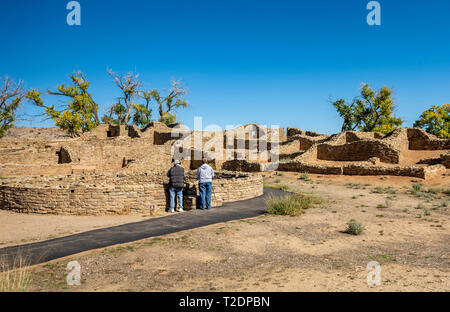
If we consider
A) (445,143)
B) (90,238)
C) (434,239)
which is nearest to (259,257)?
(90,238)

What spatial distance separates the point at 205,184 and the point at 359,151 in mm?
17408

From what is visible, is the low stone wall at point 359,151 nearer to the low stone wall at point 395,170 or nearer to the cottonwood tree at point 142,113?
the low stone wall at point 395,170

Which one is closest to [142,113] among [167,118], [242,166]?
[167,118]

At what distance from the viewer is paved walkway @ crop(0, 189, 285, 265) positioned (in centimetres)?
570

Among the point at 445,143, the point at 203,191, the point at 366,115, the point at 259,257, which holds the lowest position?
the point at 259,257

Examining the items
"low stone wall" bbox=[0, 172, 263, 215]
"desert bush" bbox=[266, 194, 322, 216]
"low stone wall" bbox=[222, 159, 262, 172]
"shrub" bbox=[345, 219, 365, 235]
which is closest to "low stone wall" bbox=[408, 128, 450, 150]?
"low stone wall" bbox=[222, 159, 262, 172]

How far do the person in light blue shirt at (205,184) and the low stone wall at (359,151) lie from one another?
54.2 ft

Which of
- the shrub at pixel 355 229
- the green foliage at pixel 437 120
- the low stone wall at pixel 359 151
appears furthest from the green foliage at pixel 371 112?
the shrub at pixel 355 229

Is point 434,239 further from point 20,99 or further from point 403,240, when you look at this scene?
point 20,99

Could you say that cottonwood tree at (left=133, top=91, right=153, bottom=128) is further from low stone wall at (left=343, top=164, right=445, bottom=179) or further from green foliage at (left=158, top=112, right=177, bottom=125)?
low stone wall at (left=343, top=164, right=445, bottom=179)

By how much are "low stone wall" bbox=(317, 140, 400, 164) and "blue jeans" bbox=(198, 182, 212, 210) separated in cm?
1652

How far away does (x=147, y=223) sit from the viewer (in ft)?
26.3

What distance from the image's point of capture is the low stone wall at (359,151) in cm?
2119
